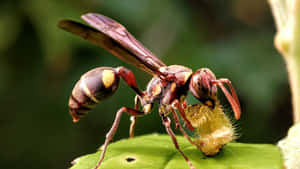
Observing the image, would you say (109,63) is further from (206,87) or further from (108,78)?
(206,87)

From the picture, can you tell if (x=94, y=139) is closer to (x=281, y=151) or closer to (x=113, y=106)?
(x=113, y=106)

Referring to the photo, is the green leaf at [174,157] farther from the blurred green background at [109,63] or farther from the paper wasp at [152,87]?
the blurred green background at [109,63]

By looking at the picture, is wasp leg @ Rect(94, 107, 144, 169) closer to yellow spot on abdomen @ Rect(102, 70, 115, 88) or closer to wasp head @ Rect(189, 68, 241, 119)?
yellow spot on abdomen @ Rect(102, 70, 115, 88)

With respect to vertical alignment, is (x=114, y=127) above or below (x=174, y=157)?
above

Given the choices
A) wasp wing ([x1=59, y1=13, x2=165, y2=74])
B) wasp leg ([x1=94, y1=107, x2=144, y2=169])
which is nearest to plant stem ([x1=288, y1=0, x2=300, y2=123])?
wasp wing ([x1=59, y1=13, x2=165, y2=74])

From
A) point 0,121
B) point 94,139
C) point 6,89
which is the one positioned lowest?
point 94,139

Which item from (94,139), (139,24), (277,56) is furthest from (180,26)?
(94,139)

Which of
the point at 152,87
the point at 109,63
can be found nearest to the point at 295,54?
the point at 152,87
